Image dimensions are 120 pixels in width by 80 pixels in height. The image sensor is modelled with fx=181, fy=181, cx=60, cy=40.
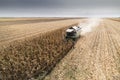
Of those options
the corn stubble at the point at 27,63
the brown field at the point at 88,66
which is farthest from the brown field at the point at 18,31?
the brown field at the point at 88,66

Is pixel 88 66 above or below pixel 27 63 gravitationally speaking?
below

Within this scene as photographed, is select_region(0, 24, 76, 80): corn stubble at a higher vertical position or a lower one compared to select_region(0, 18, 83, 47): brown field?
higher

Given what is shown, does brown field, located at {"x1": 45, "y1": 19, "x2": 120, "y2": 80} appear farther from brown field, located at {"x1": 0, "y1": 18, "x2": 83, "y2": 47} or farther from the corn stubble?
brown field, located at {"x1": 0, "y1": 18, "x2": 83, "y2": 47}

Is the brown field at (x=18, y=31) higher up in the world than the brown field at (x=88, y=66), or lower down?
lower down

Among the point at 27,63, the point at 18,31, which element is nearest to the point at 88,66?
the point at 27,63

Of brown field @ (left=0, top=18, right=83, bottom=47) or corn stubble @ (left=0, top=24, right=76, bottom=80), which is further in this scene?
brown field @ (left=0, top=18, right=83, bottom=47)

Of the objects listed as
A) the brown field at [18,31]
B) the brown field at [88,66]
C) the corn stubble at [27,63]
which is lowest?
the brown field at [18,31]

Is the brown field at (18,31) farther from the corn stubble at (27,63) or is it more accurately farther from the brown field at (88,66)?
the brown field at (88,66)

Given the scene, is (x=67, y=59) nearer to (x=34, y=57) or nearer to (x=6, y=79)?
(x=34, y=57)

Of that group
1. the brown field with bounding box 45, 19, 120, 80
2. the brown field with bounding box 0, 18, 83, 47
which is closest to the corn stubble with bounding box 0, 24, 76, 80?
the brown field with bounding box 45, 19, 120, 80

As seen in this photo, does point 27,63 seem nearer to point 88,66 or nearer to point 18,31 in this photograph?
point 88,66

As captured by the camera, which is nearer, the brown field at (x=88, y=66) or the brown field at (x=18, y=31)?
the brown field at (x=88, y=66)

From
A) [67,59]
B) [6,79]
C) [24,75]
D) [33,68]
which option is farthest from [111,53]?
[6,79]

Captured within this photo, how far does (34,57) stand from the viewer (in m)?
16.2
